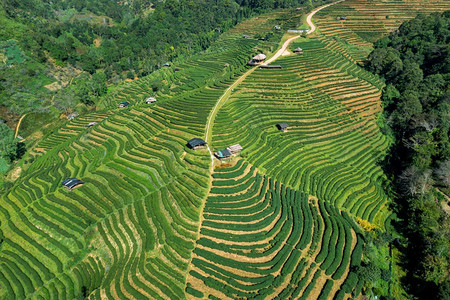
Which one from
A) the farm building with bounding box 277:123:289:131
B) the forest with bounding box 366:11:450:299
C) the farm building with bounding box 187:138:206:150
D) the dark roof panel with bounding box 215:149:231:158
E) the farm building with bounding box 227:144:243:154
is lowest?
the forest with bounding box 366:11:450:299

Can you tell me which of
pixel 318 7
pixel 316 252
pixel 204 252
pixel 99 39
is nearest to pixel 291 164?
pixel 316 252

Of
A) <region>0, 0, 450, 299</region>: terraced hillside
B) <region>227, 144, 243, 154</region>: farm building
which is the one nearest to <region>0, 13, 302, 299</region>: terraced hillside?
<region>0, 0, 450, 299</region>: terraced hillside

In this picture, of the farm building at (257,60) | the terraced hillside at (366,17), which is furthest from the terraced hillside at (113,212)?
the terraced hillside at (366,17)

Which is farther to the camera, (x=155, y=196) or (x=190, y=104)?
(x=190, y=104)

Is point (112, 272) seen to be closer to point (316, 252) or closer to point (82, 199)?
point (82, 199)

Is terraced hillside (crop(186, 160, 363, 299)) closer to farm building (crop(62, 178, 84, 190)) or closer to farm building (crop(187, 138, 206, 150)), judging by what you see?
farm building (crop(187, 138, 206, 150))

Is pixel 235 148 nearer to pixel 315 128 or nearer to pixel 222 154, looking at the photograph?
pixel 222 154
